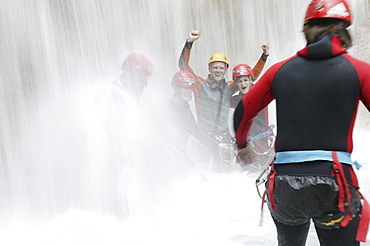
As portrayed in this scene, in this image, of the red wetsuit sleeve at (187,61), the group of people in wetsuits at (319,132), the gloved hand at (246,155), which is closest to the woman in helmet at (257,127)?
the red wetsuit sleeve at (187,61)

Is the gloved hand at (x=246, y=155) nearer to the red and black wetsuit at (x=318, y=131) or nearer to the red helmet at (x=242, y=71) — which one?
the red and black wetsuit at (x=318, y=131)

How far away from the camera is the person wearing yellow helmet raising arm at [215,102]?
727 centimetres

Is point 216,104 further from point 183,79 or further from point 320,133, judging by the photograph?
point 320,133

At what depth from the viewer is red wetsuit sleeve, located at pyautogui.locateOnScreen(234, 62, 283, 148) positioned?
2.14 metres

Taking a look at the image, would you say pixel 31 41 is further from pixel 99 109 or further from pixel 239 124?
pixel 239 124

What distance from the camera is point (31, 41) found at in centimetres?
794

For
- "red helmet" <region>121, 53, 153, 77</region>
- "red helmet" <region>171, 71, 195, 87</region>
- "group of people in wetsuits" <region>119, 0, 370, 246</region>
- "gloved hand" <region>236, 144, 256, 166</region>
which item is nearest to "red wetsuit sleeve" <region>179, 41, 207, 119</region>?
"red helmet" <region>171, 71, 195, 87</region>

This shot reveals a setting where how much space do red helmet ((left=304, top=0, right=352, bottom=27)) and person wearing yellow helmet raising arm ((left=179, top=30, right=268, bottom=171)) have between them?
5.19 meters

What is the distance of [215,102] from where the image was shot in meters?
7.31

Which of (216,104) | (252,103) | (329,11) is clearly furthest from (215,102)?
(329,11)

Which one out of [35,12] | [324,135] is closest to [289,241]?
[324,135]

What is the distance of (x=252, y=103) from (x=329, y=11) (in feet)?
1.91

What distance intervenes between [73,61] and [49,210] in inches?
147

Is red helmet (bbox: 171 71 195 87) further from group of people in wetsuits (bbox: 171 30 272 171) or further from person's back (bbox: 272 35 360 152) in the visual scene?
person's back (bbox: 272 35 360 152)
